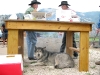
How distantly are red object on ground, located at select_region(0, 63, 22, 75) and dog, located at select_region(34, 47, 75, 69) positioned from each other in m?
1.67

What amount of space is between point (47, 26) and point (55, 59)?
29.5 inches

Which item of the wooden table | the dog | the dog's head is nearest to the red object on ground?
the wooden table

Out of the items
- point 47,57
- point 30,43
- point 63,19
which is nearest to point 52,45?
point 30,43

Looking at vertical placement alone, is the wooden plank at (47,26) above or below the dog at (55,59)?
above

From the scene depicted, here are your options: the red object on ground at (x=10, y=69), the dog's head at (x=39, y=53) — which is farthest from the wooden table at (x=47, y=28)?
the red object on ground at (x=10, y=69)

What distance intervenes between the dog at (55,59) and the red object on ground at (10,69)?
1.67m

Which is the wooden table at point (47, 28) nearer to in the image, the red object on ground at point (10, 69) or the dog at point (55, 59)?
the dog at point (55, 59)

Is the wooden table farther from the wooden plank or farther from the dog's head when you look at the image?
the dog's head

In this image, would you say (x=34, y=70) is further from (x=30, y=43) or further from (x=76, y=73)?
(x=30, y=43)

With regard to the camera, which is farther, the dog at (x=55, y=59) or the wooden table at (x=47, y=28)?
the dog at (x=55, y=59)

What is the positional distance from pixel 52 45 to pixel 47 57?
1.98 meters

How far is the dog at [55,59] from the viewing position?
13.1 ft

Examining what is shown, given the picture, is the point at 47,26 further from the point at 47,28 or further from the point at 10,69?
the point at 10,69

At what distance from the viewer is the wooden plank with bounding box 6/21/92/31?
11.7 feet
